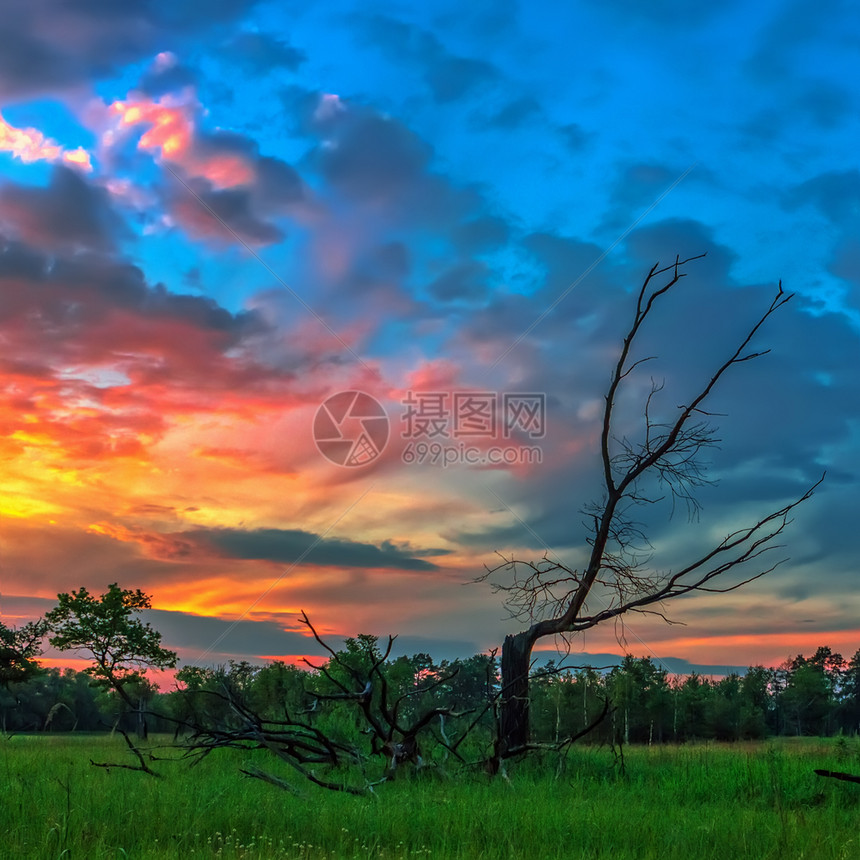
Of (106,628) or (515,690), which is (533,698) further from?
(106,628)

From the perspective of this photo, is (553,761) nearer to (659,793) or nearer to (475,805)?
(659,793)

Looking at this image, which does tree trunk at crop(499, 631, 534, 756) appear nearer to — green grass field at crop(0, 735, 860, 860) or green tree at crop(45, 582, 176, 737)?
green grass field at crop(0, 735, 860, 860)

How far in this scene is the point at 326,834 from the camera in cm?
821

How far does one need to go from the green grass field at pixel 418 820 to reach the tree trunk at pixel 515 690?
3.29 metres

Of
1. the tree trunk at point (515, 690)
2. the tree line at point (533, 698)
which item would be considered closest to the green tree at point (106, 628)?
the tree line at point (533, 698)

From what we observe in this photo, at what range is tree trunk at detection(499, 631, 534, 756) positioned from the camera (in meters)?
16.2

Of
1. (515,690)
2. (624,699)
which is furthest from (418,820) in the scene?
(624,699)

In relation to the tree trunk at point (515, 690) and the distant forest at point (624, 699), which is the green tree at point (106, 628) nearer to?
the distant forest at point (624, 699)

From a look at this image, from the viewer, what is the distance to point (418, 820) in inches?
348

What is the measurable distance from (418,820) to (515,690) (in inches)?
328

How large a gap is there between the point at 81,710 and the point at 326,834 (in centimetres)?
9395

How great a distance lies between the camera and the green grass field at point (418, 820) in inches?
303

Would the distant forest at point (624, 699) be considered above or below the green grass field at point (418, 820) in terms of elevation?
below

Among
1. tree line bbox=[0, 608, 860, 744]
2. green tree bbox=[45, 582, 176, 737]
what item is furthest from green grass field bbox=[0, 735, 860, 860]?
green tree bbox=[45, 582, 176, 737]
